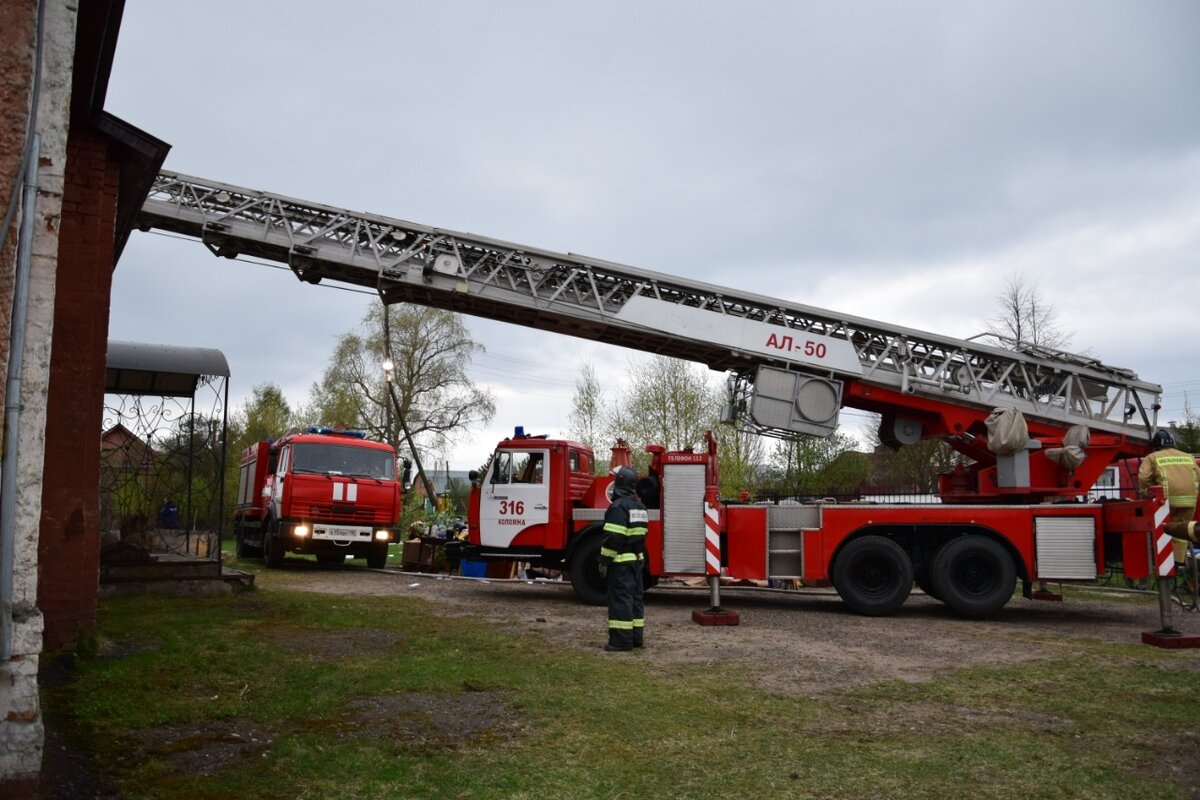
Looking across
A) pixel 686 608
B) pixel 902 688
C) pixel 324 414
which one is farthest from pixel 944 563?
pixel 324 414

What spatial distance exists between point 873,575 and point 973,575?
3.93ft

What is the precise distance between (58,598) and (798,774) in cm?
520

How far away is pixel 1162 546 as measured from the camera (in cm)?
878

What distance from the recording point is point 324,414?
3638cm

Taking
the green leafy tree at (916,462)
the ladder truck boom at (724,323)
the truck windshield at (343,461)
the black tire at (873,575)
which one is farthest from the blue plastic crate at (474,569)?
the green leafy tree at (916,462)

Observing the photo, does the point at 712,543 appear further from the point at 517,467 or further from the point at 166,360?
the point at 166,360

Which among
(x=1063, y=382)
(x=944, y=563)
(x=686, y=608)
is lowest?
(x=686, y=608)

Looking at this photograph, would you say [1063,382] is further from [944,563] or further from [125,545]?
[125,545]

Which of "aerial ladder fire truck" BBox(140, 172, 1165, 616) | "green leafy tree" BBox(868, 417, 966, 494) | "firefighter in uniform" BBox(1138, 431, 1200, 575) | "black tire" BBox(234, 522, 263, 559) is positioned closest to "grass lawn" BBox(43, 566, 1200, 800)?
"firefighter in uniform" BBox(1138, 431, 1200, 575)

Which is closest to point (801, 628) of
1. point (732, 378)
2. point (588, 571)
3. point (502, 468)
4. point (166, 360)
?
point (588, 571)

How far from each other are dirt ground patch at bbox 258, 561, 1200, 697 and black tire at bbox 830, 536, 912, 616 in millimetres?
191

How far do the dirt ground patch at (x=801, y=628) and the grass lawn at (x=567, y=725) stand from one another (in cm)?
46

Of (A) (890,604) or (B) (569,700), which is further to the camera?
(A) (890,604)

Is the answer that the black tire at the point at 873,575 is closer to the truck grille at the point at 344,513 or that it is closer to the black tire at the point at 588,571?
the black tire at the point at 588,571
